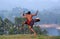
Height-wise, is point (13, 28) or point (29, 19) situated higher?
point (29, 19)

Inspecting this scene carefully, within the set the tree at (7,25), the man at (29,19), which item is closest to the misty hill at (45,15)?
the tree at (7,25)

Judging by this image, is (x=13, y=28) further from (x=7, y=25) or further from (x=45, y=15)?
(x=45, y=15)

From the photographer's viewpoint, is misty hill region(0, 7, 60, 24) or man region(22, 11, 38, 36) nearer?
man region(22, 11, 38, 36)

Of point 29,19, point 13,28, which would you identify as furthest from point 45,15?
point 13,28

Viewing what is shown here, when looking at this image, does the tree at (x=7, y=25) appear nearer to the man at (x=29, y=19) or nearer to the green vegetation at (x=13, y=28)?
the green vegetation at (x=13, y=28)

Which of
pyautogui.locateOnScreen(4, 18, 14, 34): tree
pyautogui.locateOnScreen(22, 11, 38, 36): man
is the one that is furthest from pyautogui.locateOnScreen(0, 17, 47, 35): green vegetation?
pyautogui.locateOnScreen(22, 11, 38, 36): man

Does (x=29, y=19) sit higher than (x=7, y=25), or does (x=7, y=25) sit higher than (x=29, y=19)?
(x=29, y=19)

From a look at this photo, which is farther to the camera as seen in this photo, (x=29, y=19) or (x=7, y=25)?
(x=7, y=25)

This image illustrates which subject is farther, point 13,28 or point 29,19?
point 13,28

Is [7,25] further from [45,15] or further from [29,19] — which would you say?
[45,15]

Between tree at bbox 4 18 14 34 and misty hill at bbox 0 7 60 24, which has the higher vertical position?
misty hill at bbox 0 7 60 24

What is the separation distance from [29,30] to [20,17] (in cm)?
25

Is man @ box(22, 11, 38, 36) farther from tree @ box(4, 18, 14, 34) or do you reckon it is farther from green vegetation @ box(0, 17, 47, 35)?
tree @ box(4, 18, 14, 34)

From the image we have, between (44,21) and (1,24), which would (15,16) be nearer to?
(1,24)
